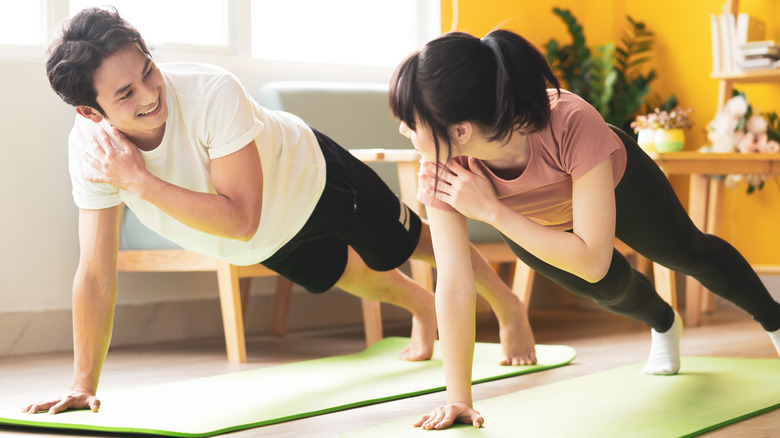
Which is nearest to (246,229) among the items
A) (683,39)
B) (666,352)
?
(666,352)

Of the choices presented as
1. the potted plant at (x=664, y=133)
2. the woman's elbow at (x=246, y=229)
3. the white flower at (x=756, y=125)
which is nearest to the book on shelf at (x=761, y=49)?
the white flower at (x=756, y=125)

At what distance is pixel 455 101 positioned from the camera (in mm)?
1342

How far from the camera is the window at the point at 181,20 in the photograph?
3201 millimetres

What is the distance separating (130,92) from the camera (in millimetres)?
1611

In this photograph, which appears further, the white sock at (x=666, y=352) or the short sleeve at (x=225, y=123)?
the white sock at (x=666, y=352)

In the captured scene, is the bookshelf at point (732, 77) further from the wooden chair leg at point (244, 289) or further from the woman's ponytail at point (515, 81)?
the woman's ponytail at point (515, 81)

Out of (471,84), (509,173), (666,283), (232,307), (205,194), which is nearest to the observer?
(471,84)

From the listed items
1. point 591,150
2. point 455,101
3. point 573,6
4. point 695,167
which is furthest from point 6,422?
point 573,6

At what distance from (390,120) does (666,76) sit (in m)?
1.63

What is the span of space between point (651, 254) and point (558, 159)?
441mm

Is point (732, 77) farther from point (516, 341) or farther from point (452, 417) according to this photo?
point (452, 417)

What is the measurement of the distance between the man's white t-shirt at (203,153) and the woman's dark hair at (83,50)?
5.6 inches

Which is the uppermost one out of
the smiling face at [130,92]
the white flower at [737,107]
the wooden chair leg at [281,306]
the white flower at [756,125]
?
the smiling face at [130,92]

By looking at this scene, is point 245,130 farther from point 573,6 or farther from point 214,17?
point 573,6
